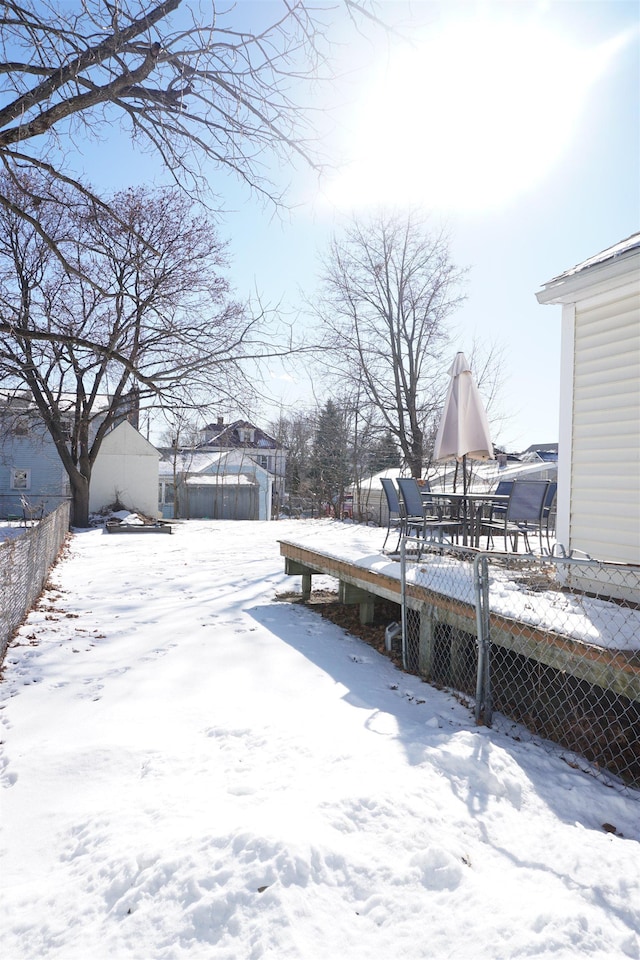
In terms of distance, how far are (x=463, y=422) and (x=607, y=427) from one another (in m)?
2.32

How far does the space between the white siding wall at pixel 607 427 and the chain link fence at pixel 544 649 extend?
→ 1.16 ft

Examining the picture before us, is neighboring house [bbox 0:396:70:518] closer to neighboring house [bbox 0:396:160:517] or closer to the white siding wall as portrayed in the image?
neighboring house [bbox 0:396:160:517]

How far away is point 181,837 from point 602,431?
4.46m

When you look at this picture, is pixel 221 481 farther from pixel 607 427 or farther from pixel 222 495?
pixel 607 427

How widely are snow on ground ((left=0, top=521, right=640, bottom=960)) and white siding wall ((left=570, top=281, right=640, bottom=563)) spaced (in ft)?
6.66

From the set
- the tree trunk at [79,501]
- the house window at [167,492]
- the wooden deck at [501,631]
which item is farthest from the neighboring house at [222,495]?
the wooden deck at [501,631]

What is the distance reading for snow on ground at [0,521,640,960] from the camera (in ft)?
5.95

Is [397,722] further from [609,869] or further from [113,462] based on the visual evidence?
[113,462]

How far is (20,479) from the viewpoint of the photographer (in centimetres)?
2500

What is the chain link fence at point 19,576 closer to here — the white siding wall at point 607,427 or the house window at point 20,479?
the white siding wall at point 607,427

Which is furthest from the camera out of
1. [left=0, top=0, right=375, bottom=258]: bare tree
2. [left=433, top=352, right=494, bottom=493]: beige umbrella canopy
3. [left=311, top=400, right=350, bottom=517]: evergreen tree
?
[left=311, top=400, right=350, bottom=517]: evergreen tree

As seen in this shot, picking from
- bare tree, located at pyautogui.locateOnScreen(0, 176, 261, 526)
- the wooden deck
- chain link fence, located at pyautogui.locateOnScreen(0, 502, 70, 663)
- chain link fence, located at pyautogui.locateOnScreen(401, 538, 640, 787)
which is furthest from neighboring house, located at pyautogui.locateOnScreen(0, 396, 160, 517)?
chain link fence, located at pyautogui.locateOnScreen(401, 538, 640, 787)

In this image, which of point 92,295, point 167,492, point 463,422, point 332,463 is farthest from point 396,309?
point 167,492

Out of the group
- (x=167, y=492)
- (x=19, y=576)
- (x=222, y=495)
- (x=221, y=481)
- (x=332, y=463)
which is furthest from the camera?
(x=167, y=492)
